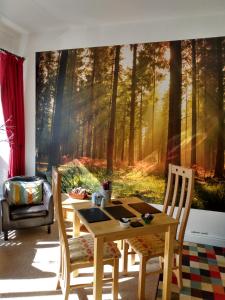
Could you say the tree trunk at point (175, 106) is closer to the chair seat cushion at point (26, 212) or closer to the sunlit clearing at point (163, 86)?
the sunlit clearing at point (163, 86)

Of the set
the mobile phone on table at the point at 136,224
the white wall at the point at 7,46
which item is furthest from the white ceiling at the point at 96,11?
the mobile phone on table at the point at 136,224

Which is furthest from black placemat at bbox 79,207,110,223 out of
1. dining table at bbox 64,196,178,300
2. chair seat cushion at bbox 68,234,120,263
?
chair seat cushion at bbox 68,234,120,263

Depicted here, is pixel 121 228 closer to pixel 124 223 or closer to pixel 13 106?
pixel 124 223

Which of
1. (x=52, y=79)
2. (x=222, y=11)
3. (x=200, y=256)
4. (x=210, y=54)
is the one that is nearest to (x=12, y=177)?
(x=52, y=79)

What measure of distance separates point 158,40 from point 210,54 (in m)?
0.69

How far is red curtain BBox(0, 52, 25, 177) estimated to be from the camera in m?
3.50

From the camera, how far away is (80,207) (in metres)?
2.26

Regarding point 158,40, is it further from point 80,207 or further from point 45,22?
point 80,207

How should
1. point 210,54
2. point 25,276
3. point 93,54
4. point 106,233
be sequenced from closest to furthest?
point 106,233 < point 25,276 < point 210,54 < point 93,54

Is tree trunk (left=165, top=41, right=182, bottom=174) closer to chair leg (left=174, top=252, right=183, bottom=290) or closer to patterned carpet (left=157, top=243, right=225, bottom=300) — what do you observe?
patterned carpet (left=157, top=243, right=225, bottom=300)

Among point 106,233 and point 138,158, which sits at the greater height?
point 138,158

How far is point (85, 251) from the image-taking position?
201 centimetres

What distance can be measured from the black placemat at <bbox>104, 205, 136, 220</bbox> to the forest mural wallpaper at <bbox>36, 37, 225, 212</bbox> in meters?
1.27

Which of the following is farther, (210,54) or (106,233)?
(210,54)
